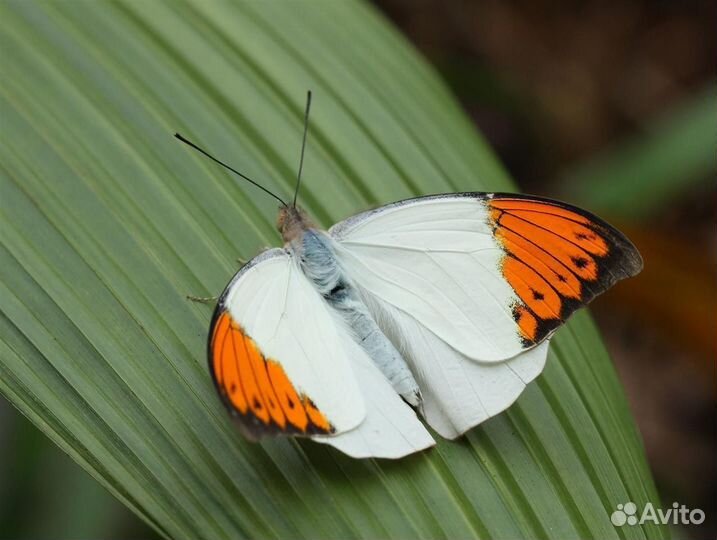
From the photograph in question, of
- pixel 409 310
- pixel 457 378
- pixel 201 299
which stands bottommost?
pixel 457 378

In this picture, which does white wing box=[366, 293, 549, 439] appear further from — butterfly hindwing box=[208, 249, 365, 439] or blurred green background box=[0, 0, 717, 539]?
blurred green background box=[0, 0, 717, 539]

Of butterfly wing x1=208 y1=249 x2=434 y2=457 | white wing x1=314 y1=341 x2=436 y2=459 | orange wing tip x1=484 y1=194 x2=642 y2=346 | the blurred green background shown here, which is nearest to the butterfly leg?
butterfly wing x1=208 y1=249 x2=434 y2=457

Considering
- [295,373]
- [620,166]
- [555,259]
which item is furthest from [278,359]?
[620,166]

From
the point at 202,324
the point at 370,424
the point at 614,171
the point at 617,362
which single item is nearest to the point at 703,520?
the point at 617,362

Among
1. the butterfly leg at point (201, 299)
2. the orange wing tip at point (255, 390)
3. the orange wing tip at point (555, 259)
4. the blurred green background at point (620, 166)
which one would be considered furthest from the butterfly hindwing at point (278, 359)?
the blurred green background at point (620, 166)

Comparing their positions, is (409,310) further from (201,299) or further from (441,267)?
(201,299)

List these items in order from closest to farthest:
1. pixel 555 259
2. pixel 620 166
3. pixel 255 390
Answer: pixel 255 390 → pixel 555 259 → pixel 620 166

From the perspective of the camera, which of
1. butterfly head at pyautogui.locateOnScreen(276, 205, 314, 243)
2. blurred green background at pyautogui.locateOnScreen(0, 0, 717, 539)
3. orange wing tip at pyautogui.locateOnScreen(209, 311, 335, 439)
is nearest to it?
orange wing tip at pyautogui.locateOnScreen(209, 311, 335, 439)
